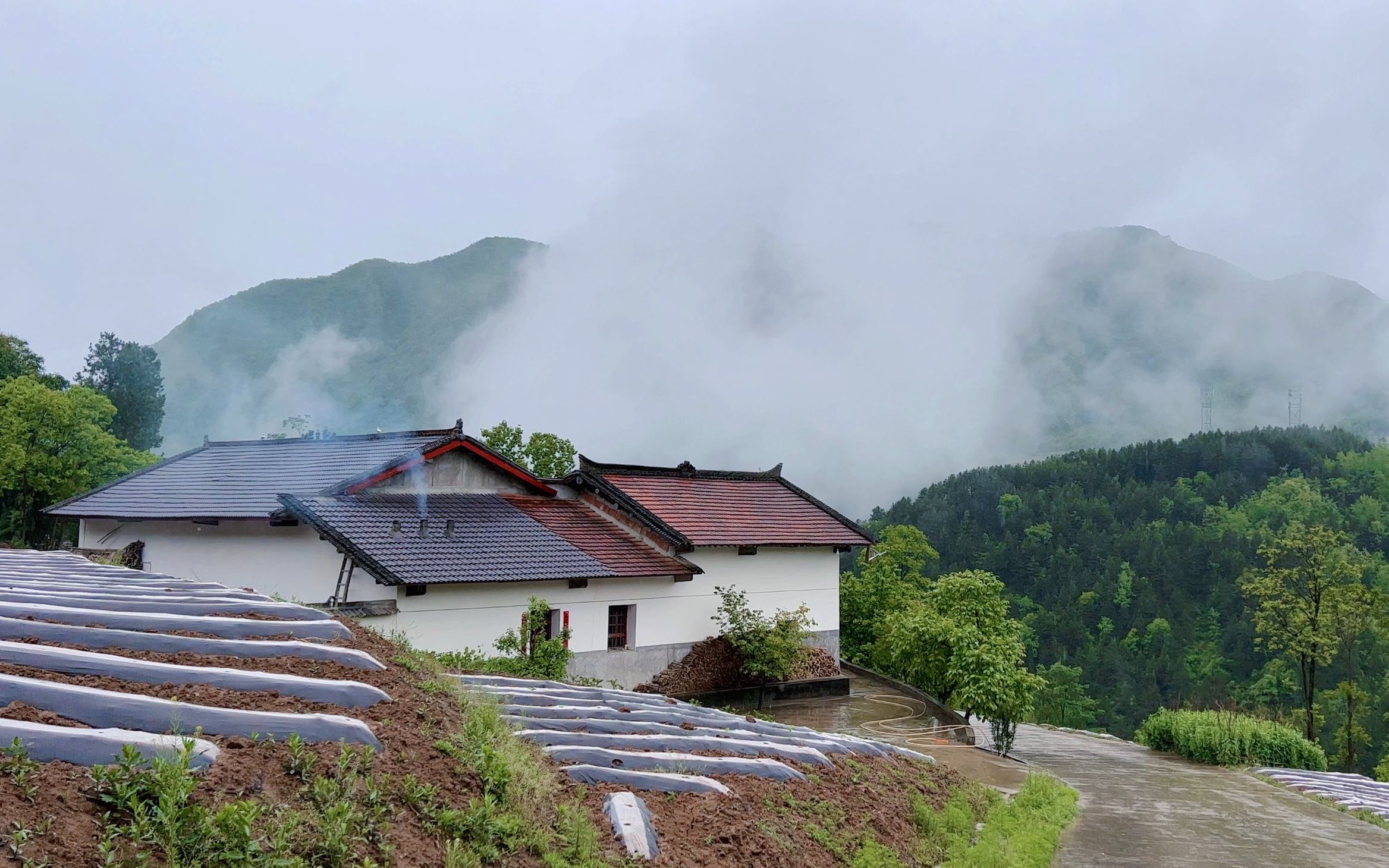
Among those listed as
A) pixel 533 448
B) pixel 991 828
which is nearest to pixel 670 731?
pixel 991 828

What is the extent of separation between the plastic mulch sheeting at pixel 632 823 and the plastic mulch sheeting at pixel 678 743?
1275mm

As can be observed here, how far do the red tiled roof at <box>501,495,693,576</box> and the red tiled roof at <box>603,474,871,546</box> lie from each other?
0.98m

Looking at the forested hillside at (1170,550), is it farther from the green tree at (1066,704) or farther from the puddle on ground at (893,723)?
the puddle on ground at (893,723)

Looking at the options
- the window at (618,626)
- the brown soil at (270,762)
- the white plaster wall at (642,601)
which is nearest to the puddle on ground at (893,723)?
the white plaster wall at (642,601)

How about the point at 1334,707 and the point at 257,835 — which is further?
the point at 1334,707

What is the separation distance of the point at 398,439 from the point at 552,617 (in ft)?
17.4

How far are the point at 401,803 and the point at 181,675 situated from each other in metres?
1.96

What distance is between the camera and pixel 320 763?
5.63 m

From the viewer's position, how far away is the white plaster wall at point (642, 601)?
56.3 ft

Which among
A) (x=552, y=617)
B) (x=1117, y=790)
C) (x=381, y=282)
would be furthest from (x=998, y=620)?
(x=381, y=282)

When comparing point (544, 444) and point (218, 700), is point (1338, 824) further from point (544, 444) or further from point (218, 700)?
point (544, 444)

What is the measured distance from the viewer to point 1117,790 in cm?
1545

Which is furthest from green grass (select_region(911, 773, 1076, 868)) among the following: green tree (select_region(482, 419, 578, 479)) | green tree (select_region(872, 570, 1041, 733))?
green tree (select_region(482, 419, 578, 479))

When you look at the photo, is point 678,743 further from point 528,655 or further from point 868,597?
point 868,597
